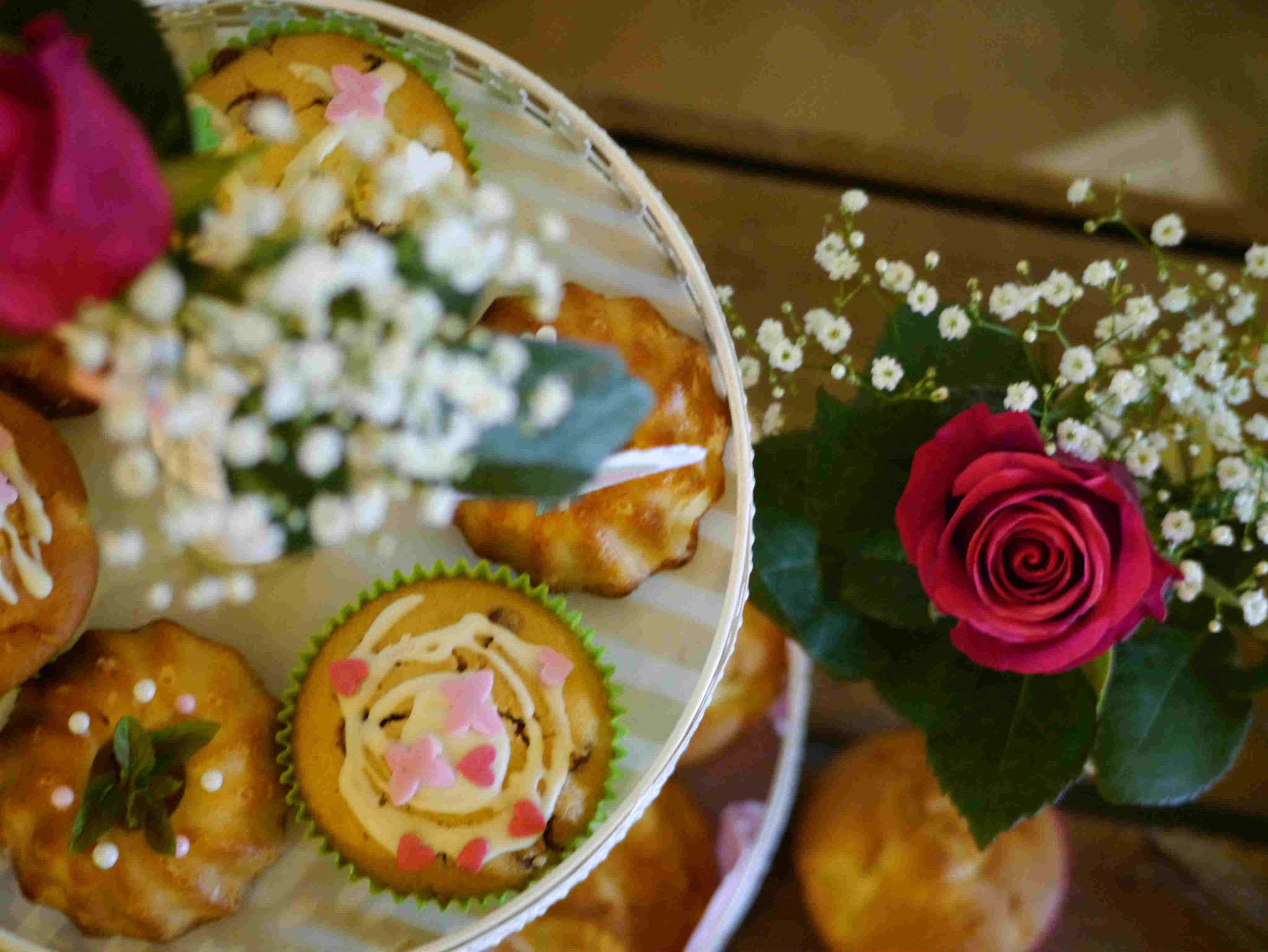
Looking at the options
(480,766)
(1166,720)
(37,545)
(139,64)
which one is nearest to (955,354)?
(1166,720)

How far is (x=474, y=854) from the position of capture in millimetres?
704

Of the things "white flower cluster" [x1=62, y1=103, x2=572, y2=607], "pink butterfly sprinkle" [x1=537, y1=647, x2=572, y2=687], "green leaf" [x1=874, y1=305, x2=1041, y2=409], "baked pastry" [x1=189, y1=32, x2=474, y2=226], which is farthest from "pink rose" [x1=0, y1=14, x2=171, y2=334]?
"green leaf" [x1=874, y1=305, x2=1041, y2=409]

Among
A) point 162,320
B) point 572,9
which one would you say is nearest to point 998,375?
point 162,320

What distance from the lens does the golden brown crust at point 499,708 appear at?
2.39 ft

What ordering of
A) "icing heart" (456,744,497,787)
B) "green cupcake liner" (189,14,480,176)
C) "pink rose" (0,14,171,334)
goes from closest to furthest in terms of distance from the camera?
"pink rose" (0,14,171,334), "icing heart" (456,744,497,787), "green cupcake liner" (189,14,480,176)

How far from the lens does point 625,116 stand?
128 centimetres

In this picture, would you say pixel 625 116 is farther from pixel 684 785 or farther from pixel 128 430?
pixel 128 430

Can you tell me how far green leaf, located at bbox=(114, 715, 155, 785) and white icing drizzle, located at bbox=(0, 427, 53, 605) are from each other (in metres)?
0.12

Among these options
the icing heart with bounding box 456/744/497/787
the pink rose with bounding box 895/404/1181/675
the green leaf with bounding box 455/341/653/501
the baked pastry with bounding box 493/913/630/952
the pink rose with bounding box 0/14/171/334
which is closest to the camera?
the pink rose with bounding box 0/14/171/334

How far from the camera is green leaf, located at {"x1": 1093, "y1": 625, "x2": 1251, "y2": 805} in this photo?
32.1 inches

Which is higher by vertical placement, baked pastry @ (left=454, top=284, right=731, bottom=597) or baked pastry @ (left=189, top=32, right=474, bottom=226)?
baked pastry @ (left=189, top=32, right=474, bottom=226)

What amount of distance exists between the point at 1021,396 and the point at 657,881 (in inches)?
27.3

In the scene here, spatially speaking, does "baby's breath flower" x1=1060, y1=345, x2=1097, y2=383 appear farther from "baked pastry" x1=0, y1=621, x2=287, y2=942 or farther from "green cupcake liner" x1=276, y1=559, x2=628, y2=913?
"baked pastry" x1=0, y1=621, x2=287, y2=942

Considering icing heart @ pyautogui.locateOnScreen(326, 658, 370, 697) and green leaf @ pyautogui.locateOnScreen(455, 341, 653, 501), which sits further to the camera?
icing heart @ pyautogui.locateOnScreen(326, 658, 370, 697)
